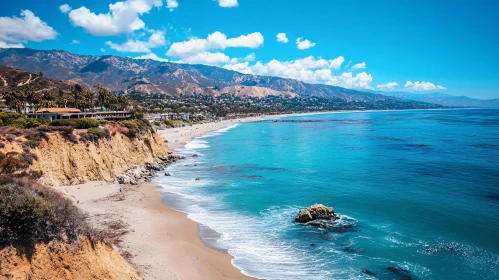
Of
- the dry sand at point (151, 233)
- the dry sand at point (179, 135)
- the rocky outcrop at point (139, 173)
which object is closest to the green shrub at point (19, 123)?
the dry sand at point (151, 233)

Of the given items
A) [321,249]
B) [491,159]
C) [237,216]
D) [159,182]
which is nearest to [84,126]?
[159,182]

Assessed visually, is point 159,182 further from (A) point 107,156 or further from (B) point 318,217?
(B) point 318,217

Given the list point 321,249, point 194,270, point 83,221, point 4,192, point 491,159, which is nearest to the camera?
point 4,192

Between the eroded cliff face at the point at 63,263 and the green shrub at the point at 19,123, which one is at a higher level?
the green shrub at the point at 19,123

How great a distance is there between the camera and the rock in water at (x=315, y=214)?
82.7ft

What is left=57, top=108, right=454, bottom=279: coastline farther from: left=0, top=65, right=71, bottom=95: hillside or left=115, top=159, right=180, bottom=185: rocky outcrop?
left=0, top=65, right=71, bottom=95: hillside

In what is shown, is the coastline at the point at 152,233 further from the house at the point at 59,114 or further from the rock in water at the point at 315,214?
the house at the point at 59,114

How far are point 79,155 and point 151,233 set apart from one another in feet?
56.4

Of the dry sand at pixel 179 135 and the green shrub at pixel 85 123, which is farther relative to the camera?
the dry sand at pixel 179 135

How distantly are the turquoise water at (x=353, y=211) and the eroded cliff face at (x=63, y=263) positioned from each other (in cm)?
775

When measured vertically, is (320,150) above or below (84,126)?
below

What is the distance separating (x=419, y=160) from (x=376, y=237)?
3562 cm

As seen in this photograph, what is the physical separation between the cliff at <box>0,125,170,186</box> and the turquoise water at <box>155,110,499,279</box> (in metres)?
6.04

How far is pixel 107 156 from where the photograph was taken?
38.5 metres
